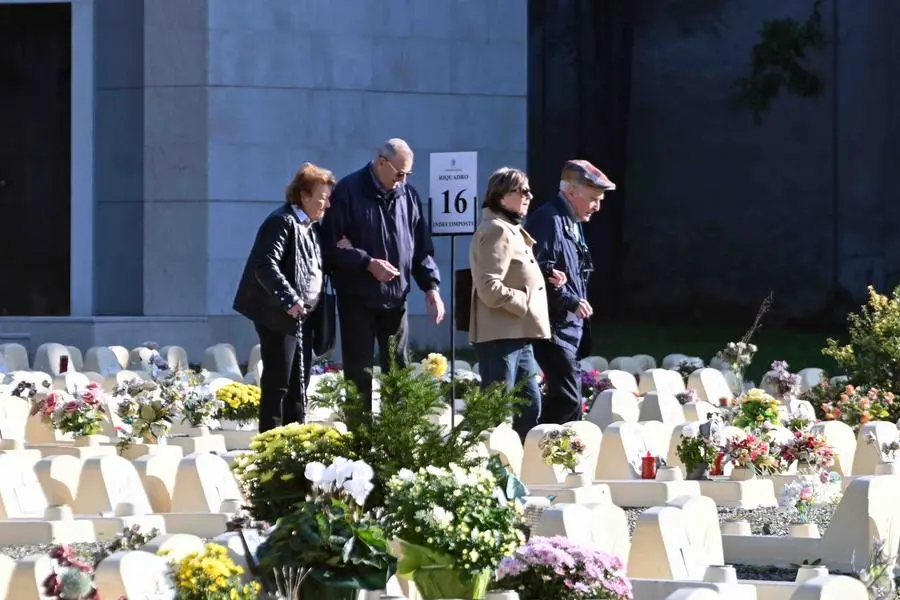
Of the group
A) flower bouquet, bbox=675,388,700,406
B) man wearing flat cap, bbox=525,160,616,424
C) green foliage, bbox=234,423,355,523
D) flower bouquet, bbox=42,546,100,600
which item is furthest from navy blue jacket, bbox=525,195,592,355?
flower bouquet, bbox=42,546,100,600

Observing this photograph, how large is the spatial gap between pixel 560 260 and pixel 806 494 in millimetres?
2227

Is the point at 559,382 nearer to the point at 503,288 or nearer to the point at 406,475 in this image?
the point at 503,288

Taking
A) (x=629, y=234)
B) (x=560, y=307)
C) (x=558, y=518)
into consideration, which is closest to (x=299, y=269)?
(x=560, y=307)

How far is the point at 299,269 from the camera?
981 cm

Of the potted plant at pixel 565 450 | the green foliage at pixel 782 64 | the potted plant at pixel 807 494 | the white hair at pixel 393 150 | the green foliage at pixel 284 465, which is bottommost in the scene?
the potted plant at pixel 807 494

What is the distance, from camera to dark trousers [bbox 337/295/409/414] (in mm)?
9969

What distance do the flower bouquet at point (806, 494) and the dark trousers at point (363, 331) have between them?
7.25ft

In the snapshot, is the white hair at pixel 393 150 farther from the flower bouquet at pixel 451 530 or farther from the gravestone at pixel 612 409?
the flower bouquet at pixel 451 530

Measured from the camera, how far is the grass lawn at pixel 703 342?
19.7 metres

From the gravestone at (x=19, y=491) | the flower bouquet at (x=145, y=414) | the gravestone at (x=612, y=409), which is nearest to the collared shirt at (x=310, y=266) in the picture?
the flower bouquet at (x=145, y=414)

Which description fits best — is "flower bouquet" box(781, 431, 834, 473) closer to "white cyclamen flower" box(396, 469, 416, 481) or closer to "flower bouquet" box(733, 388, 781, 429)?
"flower bouquet" box(733, 388, 781, 429)

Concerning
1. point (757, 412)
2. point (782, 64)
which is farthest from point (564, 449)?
point (782, 64)

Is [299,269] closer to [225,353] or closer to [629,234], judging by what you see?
[225,353]

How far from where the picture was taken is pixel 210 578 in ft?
17.5
